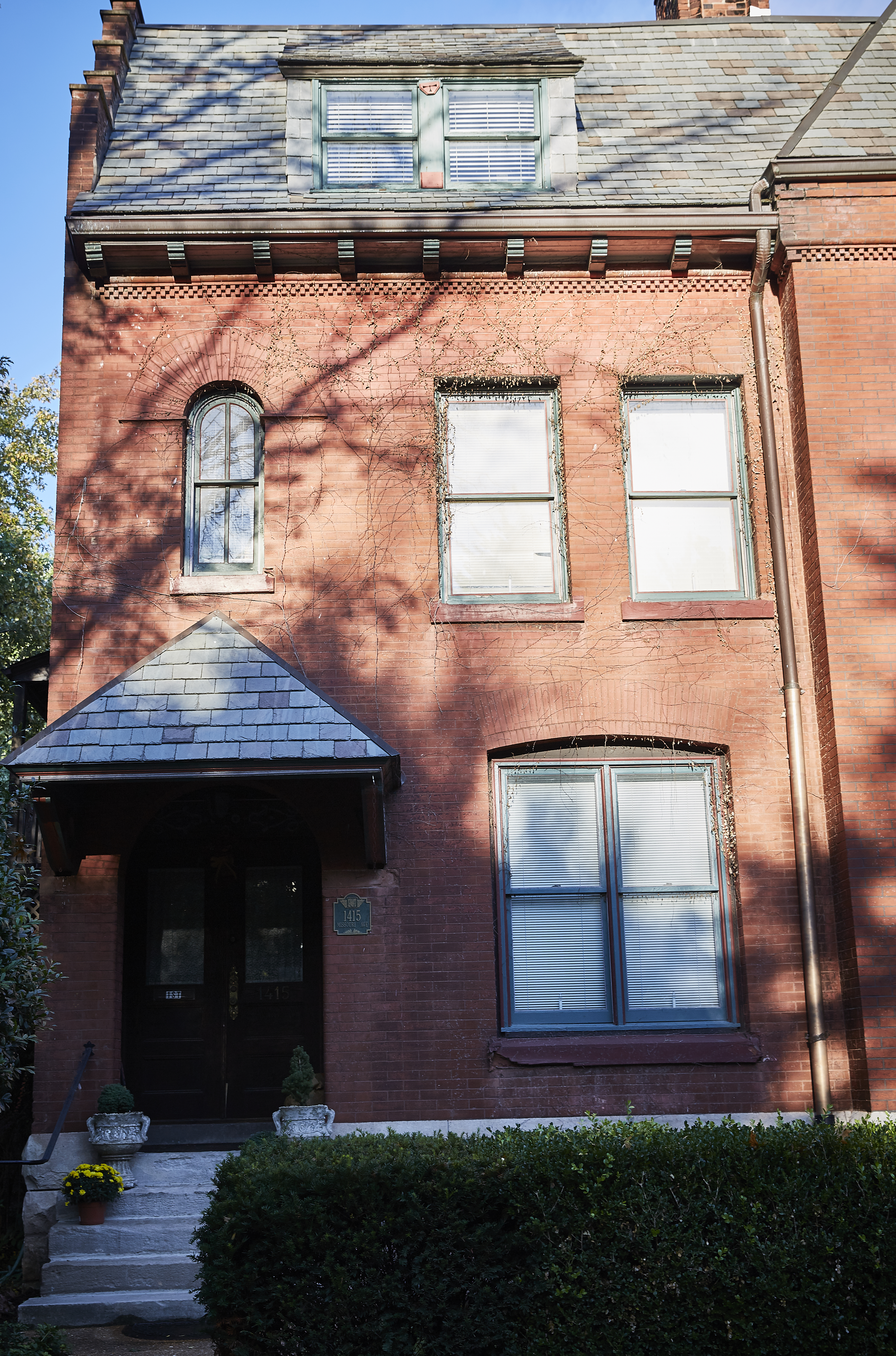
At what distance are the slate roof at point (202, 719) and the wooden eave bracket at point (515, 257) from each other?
3.97m

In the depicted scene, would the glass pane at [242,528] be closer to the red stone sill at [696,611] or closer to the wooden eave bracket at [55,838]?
the wooden eave bracket at [55,838]

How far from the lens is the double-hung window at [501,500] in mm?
10266

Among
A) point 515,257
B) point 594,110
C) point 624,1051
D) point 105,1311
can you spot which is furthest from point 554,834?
point 594,110

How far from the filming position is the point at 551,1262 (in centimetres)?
589

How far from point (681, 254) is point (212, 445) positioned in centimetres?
433

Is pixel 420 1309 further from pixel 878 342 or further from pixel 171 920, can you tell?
pixel 878 342

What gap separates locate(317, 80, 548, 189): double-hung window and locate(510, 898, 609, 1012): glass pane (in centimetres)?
646

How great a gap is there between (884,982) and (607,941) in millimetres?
2051

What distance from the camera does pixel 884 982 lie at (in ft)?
29.3

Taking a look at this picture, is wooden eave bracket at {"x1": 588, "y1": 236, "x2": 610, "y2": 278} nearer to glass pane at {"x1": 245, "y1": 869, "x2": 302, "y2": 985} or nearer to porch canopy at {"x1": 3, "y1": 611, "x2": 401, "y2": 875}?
porch canopy at {"x1": 3, "y1": 611, "x2": 401, "y2": 875}

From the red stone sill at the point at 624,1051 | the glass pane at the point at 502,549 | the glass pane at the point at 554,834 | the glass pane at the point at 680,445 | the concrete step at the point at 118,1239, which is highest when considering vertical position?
the glass pane at the point at 680,445

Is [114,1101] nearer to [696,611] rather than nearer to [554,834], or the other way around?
[554,834]

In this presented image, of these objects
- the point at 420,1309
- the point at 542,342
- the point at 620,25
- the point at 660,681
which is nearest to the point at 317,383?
the point at 542,342

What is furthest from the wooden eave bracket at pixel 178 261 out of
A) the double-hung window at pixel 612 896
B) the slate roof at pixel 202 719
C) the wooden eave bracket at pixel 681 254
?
the double-hung window at pixel 612 896
